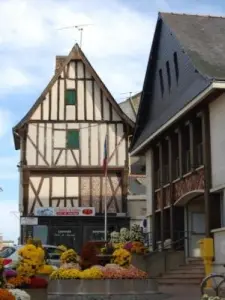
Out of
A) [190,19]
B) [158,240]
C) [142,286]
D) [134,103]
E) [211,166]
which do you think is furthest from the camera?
[134,103]

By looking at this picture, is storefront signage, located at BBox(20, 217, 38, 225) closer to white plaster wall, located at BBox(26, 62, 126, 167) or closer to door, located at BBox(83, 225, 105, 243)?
door, located at BBox(83, 225, 105, 243)

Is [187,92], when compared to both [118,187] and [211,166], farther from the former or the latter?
[118,187]

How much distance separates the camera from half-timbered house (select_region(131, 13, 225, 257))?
21.3m

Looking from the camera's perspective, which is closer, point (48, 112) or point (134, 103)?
point (48, 112)

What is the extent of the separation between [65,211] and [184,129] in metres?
15.6

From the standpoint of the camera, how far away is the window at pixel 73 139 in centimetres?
4000

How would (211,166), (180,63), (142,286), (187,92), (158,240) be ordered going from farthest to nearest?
(158,240)
(180,63)
(187,92)
(211,166)
(142,286)

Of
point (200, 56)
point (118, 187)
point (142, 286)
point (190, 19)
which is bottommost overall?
point (142, 286)

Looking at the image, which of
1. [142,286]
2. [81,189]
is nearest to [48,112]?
[81,189]

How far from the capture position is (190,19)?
27609 millimetres

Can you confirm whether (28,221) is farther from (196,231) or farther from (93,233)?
(196,231)

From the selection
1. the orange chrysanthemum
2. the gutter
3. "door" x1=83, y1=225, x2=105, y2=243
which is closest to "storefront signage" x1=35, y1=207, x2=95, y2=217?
"door" x1=83, y1=225, x2=105, y2=243

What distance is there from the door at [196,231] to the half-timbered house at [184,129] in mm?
35

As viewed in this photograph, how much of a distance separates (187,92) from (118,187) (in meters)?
17.3
